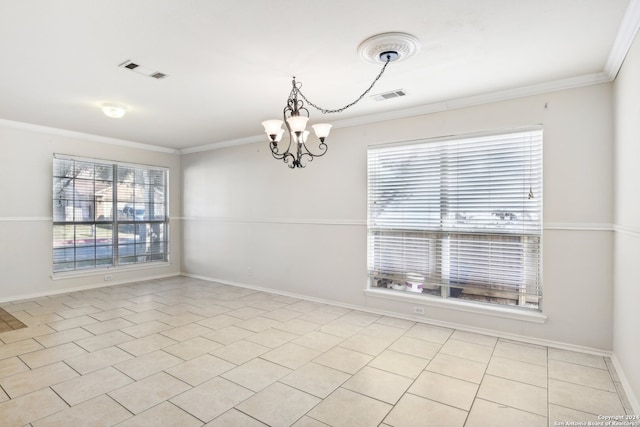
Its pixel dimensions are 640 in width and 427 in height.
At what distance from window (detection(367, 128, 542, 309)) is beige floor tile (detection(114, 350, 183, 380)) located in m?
2.50

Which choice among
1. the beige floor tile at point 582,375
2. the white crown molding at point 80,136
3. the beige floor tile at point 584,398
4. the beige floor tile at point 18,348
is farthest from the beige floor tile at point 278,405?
the white crown molding at point 80,136

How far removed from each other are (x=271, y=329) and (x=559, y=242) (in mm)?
3033

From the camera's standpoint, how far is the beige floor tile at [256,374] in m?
2.62

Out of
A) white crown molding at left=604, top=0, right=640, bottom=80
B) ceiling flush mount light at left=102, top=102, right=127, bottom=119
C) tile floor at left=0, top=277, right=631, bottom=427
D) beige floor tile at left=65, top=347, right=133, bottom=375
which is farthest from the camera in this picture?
ceiling flush mount light at left=102, top=102, right=127, bottom=119

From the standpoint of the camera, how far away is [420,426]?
210 centimetres

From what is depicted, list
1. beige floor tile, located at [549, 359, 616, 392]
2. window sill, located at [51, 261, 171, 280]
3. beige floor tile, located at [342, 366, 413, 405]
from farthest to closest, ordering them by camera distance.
Result: 1. window sill, located at [51, 261, 171, 280]
2. beige floor tile, located at [549, 359, 616, 392]
3. beige floor tile, located at [342, 366, 413, 405]

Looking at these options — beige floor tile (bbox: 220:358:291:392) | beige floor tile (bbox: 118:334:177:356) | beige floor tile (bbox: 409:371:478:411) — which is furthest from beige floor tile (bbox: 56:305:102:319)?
beige floor tile (bbox: 409:371:478:411)

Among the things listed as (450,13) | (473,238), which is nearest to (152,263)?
(473,238)

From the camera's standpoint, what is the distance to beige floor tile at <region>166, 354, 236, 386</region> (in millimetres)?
2688

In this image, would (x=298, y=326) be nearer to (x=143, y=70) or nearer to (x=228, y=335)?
(x=228, y=335)

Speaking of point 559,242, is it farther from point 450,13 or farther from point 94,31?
point 94,31

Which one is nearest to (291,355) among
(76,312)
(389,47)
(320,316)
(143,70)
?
(320,316)

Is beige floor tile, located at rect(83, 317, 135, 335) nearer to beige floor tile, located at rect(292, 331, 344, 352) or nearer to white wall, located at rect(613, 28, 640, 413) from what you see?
beige floor tile, located at rect(292, 331, 344, 352)

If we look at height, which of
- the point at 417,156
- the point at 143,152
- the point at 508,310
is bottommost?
the point at 508,310
